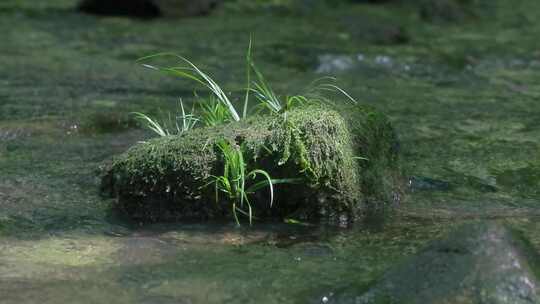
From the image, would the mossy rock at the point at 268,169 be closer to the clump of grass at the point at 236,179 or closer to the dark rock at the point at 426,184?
the clump of grass at the point at 236,179

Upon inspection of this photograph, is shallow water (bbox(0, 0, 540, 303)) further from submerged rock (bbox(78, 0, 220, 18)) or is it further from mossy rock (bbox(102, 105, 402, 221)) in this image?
submerged rock (bbox(78, 0, 220, 18))

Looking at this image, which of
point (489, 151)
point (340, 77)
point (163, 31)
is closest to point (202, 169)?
point (489, 151)

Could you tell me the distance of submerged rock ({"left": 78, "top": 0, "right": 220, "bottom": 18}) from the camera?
10781 mm

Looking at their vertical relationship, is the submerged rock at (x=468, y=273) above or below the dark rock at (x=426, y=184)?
above

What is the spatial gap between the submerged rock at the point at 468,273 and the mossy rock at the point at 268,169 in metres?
0.95

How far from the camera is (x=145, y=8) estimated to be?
1086cm

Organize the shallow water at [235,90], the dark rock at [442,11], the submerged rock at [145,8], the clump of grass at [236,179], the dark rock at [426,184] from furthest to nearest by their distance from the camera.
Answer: the dark rock at [442,11], the submerged rock at [145,8], the dark rock at [426,184], the clump of grass at [236,179], the shallow water at [235,90]

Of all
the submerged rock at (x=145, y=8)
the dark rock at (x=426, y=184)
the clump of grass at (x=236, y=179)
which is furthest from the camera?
the submerged rock at (x=145, y=8)

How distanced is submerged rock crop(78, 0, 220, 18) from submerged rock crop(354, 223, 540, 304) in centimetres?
785

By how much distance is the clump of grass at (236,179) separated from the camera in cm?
415

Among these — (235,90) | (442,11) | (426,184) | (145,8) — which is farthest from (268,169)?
(442,11)

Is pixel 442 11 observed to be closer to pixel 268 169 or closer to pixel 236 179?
pixel 268 169

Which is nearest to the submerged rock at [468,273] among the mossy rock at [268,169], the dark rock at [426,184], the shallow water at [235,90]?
the shallow water at [235,90]

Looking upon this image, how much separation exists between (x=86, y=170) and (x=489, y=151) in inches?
89.7
